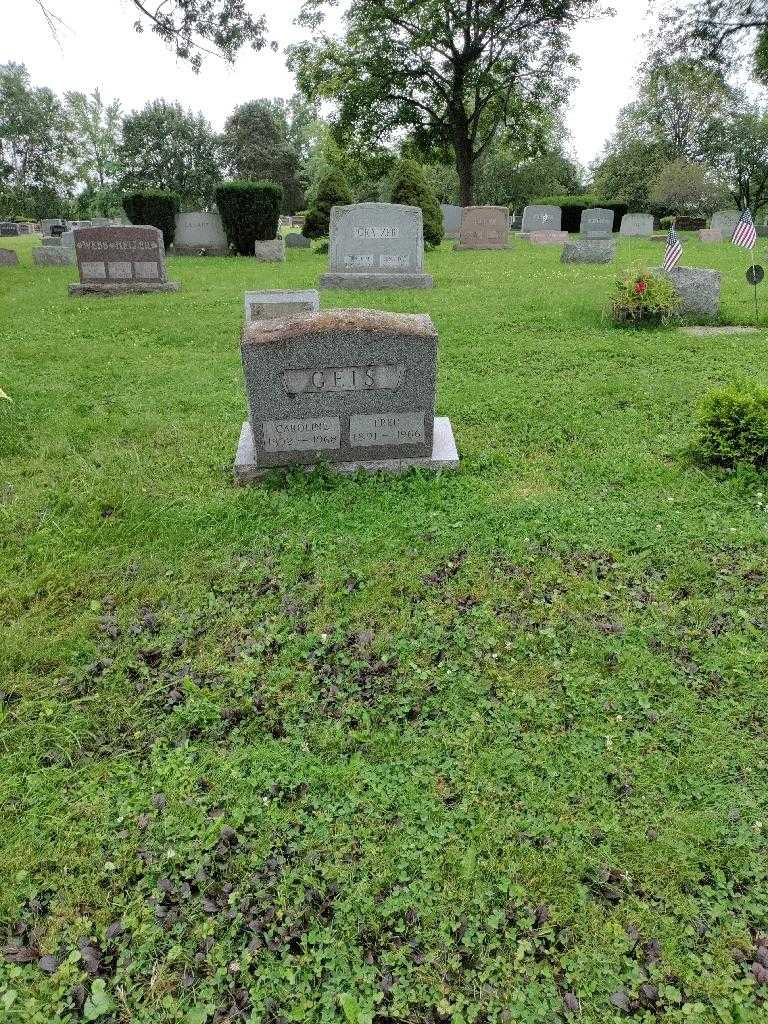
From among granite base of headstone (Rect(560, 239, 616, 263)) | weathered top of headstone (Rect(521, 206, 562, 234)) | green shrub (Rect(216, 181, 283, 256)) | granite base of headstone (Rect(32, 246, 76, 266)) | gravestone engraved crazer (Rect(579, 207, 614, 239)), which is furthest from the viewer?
weathered top of headstone (Rect(521, 206, 562, 234))

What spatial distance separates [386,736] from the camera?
278cm

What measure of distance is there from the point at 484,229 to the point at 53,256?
13.2m

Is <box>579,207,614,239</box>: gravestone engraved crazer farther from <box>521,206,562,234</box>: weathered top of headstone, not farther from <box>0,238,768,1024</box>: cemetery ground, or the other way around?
<box>0,238,768,1024</box>: cemetery ground

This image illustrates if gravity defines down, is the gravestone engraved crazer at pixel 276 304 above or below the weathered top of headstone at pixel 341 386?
above

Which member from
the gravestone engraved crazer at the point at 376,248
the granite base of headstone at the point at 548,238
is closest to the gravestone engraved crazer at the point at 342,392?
the gravestone engraved crazer at the point at 376,248

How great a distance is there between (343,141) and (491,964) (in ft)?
112

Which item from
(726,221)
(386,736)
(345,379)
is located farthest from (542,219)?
(386,736)

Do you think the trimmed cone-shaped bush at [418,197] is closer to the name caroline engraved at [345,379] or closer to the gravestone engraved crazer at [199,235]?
the gravestone engraved crazer at [199,235]

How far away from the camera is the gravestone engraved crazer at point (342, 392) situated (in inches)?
177

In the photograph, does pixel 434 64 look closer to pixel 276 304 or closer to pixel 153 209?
pixel 153 209

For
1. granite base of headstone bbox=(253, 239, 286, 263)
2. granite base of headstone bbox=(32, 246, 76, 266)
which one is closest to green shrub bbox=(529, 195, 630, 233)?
granite base of headstone bbox=(253, 239, 286, 263)

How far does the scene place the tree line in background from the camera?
2750 cm

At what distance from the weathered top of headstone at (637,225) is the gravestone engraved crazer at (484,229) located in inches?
322

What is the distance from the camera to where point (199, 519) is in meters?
4.38
